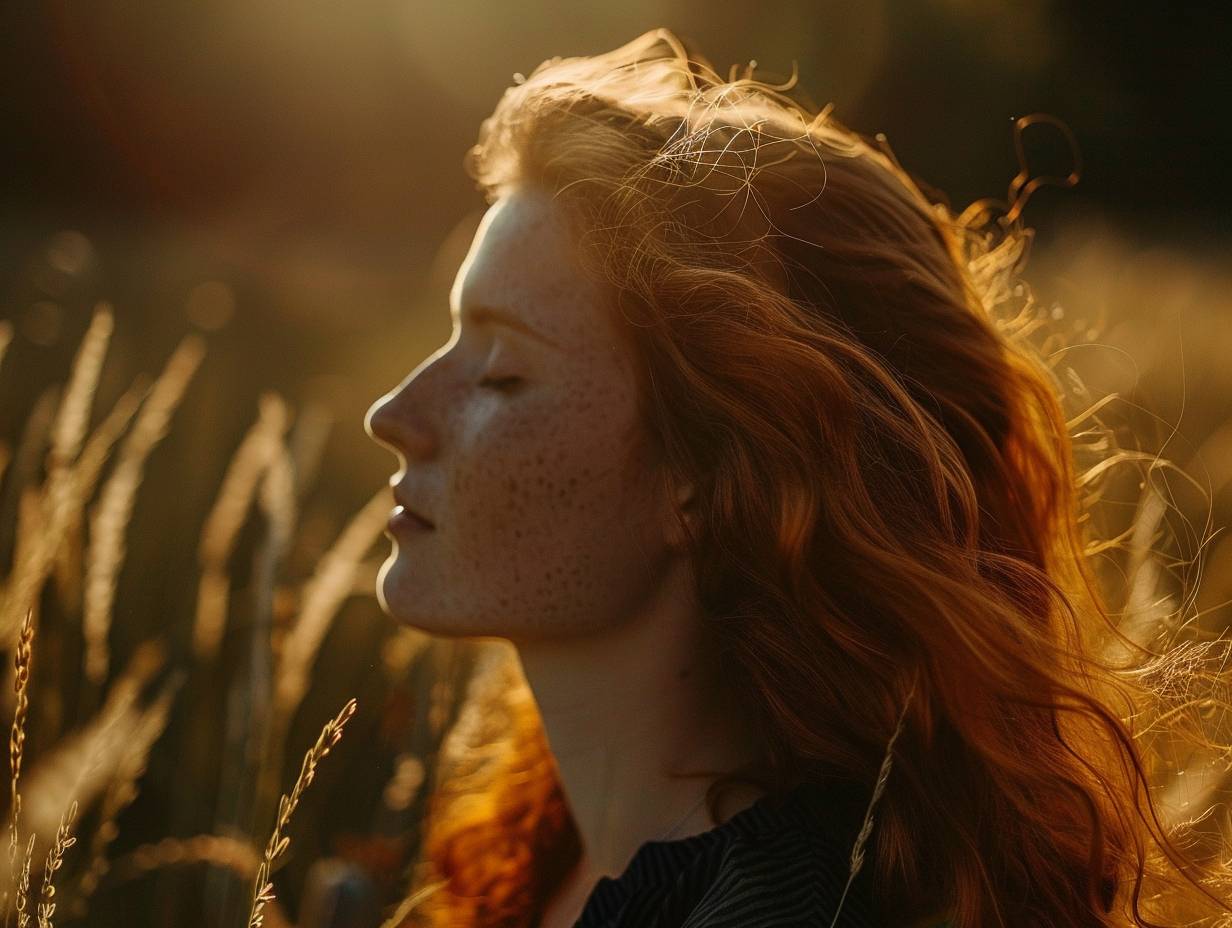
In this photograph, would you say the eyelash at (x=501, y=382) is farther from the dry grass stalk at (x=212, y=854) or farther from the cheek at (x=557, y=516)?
the dry grass stalk at (x=212, y=854)

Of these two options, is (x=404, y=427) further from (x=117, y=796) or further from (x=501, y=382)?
(x=117, y=796)

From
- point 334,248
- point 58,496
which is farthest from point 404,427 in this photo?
point 334,248

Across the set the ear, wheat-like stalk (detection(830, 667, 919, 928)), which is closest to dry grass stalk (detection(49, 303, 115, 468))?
the ear

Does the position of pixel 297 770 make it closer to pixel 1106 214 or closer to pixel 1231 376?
pixel 1231 376

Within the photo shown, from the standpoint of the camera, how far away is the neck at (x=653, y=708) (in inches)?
60.8

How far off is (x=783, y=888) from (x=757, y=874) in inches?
1.2

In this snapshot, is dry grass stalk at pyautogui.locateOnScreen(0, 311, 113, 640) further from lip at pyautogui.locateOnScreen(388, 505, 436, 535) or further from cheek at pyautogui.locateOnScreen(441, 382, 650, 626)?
cheek at pyautogui.locateOnScreen(441, 382, 650, 626)

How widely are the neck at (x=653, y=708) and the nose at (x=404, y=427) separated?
0.28 meters

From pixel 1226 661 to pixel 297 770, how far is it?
159 cm

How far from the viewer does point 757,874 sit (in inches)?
52.7

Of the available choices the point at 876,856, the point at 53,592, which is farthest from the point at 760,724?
the point at 53,592

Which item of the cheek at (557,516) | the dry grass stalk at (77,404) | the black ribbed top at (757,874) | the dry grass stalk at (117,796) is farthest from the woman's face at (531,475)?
the dry grass stalk at (77,404)

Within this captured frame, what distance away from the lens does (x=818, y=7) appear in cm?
631

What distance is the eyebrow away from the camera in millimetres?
1573
